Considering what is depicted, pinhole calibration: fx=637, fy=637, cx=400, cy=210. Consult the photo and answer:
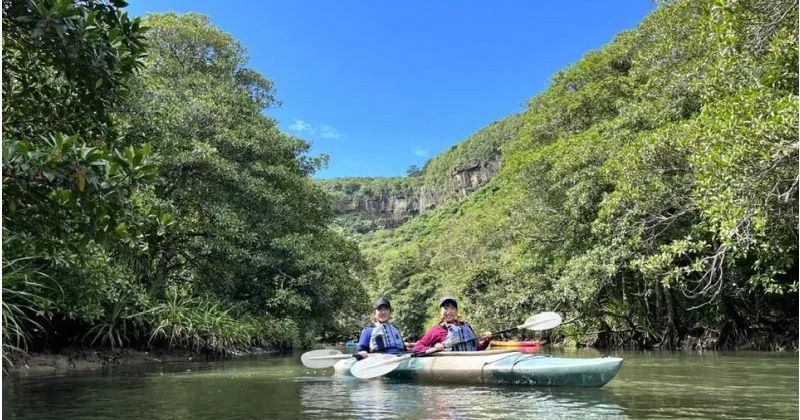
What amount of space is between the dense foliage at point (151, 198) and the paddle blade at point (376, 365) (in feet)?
9.22

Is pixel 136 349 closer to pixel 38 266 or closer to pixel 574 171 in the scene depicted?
pixel 38 266

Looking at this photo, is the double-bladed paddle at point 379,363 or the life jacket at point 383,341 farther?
the life jacket at point 383,341

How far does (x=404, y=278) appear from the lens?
128 ft

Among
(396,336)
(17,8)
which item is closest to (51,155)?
(17,8)

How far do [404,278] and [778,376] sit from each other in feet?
105

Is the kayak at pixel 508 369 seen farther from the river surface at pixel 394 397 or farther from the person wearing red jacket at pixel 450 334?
the person wearing red jacket at pixel 450 334

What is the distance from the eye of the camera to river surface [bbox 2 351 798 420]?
199 inches

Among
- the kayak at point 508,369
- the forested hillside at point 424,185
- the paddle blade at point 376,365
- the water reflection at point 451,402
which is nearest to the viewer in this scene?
the water reflection at point 451,402

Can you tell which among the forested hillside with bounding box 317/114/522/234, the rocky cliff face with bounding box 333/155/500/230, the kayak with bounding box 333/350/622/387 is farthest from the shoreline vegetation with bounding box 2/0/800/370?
the rocky cliff face with bounding box 333/155/500/230

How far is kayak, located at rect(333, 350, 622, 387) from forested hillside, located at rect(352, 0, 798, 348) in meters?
3.00

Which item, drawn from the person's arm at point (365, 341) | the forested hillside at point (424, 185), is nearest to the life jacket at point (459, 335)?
the person's arm at point (365, 341)

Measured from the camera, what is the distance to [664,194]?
1147 cm

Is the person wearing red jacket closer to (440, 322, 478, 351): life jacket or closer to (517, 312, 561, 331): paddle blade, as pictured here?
(440, 322, 478, 351): life jacket

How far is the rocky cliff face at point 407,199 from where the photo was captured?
81125 millimetres
